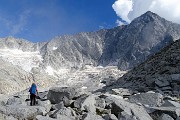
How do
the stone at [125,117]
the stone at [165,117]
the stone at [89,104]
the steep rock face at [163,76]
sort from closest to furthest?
the stone at [125,117], the stone at [165,117], the stone at [89,104], the steep rock face at [163,76]

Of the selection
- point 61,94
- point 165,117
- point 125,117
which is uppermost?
point 61,94

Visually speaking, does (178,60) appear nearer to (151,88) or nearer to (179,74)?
(179,74)

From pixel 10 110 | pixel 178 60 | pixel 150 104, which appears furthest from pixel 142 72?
pixel 10 110

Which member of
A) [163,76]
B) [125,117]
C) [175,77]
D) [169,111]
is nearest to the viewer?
[125,117]

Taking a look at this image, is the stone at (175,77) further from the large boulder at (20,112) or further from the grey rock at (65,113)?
the large boulder at (20,112)

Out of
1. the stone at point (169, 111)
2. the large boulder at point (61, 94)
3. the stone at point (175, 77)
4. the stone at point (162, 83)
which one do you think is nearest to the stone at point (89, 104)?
the large boulder at point (61, 94)

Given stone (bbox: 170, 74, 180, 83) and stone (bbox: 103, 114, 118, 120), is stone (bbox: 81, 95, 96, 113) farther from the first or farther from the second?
stone (bbox: 170, 74, 180, 83)

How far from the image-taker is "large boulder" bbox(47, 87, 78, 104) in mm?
24047

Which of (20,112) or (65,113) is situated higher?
(20,112)

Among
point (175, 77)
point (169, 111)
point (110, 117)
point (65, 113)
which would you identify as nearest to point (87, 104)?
point (65, 113)

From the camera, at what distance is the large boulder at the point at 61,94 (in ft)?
78.9

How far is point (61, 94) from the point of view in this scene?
24.4 metres

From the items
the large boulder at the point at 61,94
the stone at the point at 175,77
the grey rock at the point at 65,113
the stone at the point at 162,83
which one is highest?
the stone at the point at 175,77

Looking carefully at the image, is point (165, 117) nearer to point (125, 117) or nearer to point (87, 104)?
point (125, 117)
